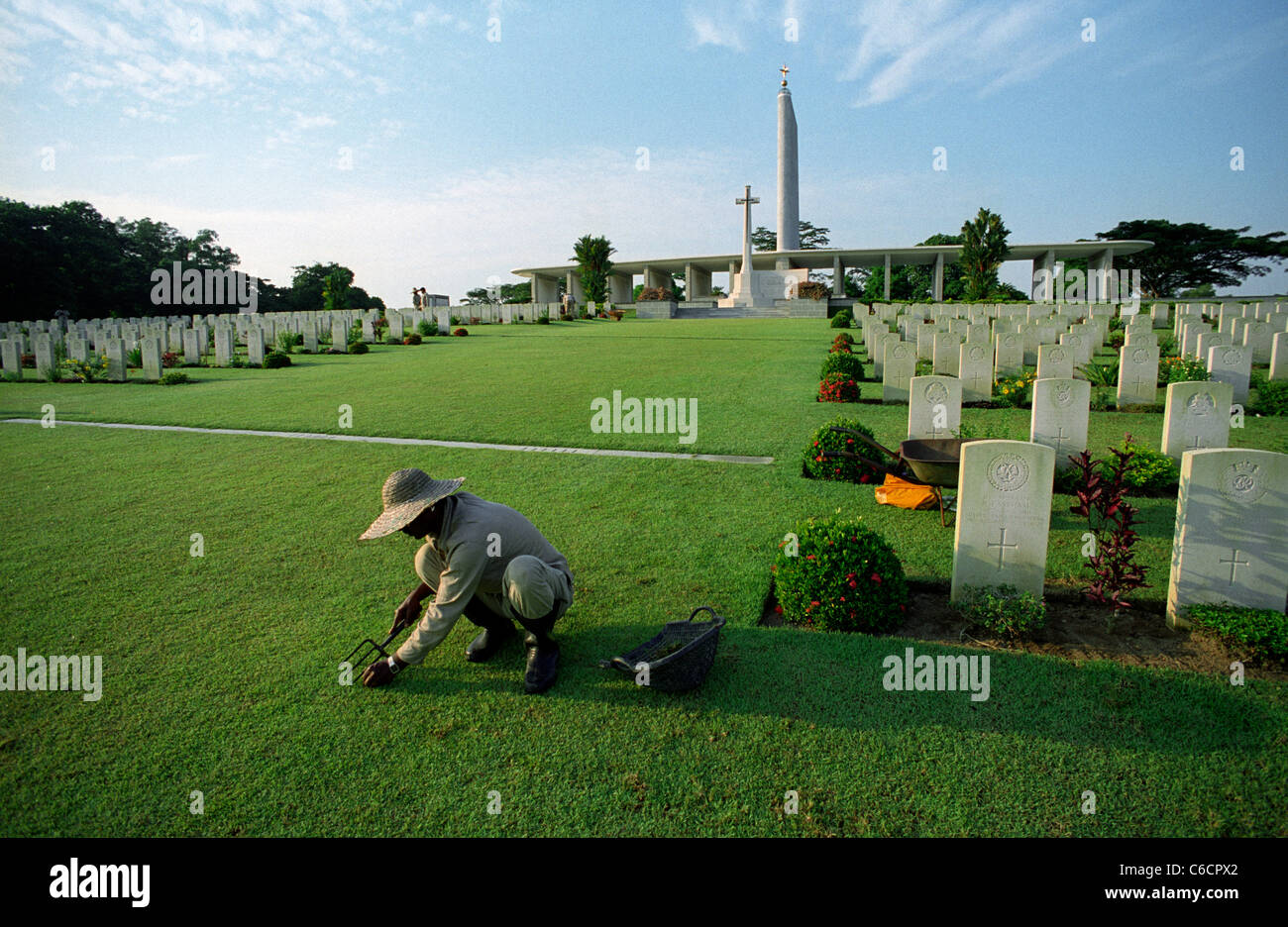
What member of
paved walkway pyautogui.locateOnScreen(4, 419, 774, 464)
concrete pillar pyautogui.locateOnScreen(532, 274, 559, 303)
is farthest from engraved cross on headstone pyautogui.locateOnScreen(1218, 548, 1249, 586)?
concrete pillar pyautogui.locateOnScreen(532, 274, 559, 303)

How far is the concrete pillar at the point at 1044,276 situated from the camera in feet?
165

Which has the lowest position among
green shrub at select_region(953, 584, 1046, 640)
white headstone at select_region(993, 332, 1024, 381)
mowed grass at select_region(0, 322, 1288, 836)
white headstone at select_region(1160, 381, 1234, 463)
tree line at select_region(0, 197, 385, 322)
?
mowed grass at select_region(0, 322, 1288, 836)

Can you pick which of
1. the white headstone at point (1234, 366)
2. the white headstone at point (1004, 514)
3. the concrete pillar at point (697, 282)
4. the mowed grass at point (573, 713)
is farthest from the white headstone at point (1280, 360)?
the concrete pillar at point (697, 282)

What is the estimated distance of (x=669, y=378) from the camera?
1470 centimetres

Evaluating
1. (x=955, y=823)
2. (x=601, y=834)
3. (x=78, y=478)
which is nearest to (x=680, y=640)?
(x=601, y=834)

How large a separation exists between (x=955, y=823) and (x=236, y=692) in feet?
10.8

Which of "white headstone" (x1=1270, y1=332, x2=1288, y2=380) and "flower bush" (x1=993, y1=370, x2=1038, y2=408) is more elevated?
"white headstone" (x1=1270, y1=332, x2=1288, y2=380)

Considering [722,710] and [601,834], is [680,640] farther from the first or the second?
[601,834]

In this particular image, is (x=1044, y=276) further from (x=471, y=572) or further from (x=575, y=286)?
(x=471, y=572)

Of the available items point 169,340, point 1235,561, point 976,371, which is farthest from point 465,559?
point 169,340

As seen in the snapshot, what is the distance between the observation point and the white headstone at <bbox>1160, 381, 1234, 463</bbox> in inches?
267

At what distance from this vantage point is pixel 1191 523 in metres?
3.88

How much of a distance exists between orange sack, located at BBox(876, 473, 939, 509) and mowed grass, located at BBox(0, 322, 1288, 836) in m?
0.10

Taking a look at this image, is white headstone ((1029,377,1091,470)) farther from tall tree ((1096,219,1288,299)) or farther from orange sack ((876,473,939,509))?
tall tree ((1096,219,1288,299))
